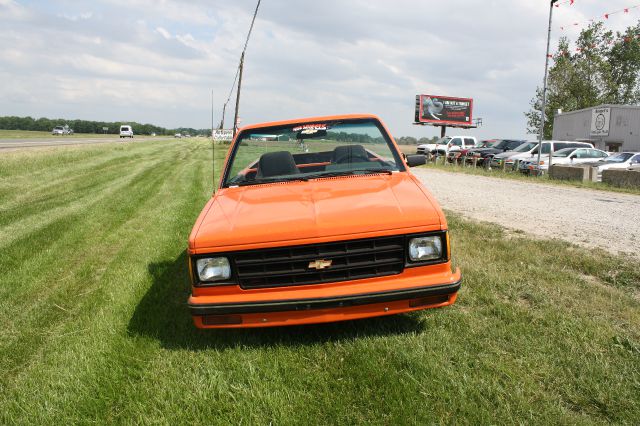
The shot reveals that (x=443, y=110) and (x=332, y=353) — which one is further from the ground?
(x=443, y=110)

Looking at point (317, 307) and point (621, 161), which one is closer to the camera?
point (317, 307)

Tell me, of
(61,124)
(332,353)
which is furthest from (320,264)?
(61,124)

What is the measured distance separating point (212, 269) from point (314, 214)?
2.48 feet

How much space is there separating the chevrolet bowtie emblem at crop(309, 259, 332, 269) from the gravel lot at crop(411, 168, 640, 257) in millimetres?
4373

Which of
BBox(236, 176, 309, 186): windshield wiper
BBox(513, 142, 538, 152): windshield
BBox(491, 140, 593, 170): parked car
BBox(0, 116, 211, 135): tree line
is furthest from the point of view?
BBox(0, 116, 211, 135): tree line

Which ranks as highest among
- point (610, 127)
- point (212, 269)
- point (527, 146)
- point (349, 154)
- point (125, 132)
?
point (610, 127)

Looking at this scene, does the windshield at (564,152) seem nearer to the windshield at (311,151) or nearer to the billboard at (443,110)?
the windshield at (311,151)

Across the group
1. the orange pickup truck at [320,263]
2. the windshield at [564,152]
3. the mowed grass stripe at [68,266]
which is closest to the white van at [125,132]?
the windshield at [564,152]

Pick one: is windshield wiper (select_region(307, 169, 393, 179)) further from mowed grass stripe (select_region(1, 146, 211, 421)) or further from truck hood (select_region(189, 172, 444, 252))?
mowed grass stripe (select_region(1, 146, 211, 421))

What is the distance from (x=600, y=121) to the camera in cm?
3834

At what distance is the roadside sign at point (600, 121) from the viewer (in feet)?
124

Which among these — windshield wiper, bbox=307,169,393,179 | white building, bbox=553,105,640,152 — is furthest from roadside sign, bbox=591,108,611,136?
windshield wiper, bbox=307,169,393,179

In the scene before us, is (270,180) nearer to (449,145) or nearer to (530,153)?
(530,153)

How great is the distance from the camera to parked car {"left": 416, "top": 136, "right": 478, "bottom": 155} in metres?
33.7
